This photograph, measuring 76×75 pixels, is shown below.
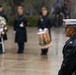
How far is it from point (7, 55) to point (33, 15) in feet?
69.3

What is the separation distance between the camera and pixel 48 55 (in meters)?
13.9

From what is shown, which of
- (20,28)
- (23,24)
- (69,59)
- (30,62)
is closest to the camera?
(69,59)

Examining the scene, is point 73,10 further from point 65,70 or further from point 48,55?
point 65,70

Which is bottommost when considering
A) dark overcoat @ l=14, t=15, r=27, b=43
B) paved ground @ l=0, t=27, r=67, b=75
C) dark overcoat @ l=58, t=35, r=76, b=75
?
paved ground @ l=0, t=27, r=67, b=75

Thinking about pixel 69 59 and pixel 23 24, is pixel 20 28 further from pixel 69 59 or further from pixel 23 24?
pixel 69 59

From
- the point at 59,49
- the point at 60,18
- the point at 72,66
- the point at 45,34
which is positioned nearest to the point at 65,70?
the point at 72,66

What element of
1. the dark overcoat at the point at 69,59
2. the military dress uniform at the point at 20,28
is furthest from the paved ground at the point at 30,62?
the dark overcoat at the point at 69,59

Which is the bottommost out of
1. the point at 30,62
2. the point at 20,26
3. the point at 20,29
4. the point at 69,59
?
the point at 30,62

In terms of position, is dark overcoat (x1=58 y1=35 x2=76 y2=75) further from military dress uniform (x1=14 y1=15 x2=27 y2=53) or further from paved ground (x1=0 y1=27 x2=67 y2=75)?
military dress uniform (x1=14 y1=15 x2=27 y2=53)

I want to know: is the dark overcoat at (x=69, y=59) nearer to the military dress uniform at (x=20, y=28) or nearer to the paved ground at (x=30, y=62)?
the paved ground at (x=30, y=62)

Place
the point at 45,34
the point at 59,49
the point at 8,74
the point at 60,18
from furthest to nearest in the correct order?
the point at 60,18 < the point at 59,49 < the point at 45,34 < the point at 8,74

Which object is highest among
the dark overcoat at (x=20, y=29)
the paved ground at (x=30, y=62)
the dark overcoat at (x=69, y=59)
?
the dark overcoat at (x=69, y=59)

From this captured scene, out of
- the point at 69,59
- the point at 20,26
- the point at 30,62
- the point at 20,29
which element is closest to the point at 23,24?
the point at 20,26

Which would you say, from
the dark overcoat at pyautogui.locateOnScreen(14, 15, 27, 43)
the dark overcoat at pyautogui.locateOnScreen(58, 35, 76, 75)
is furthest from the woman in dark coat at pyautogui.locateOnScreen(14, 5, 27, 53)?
the dark overcoat at pyautogui.locateOnScreen(58, 35, 76, 75)
